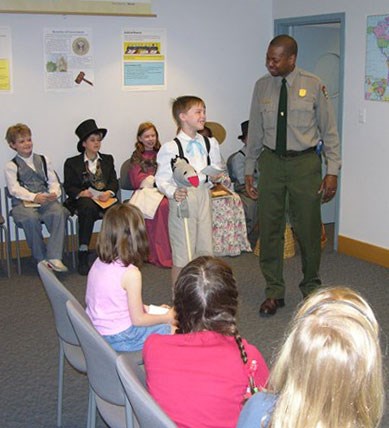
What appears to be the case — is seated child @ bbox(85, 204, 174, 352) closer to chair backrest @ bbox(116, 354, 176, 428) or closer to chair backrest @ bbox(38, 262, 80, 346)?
chair backrest @ bbox(38, 262, 80, 346)

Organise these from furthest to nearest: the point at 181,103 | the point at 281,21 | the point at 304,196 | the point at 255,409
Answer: the point at 281,21
the point at 304,196
the point at 181,103
the point at 255,409

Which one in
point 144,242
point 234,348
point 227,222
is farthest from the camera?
point 227,222

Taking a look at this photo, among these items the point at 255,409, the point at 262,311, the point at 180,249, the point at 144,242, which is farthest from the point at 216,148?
the point at 255,409

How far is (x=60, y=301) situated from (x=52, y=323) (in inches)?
71.4

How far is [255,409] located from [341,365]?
1.03 ft

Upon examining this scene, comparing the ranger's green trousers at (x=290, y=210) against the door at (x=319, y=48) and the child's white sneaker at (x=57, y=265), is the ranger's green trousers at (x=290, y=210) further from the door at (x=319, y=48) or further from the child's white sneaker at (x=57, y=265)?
the door at (x=319, y=48)

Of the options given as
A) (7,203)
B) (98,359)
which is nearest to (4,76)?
(7,203)

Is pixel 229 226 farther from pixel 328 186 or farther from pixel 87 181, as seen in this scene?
pixel 328 186

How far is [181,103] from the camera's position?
3.95 metres

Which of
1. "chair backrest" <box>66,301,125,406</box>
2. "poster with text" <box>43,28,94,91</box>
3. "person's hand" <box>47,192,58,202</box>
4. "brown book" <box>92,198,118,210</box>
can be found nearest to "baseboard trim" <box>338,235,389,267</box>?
"brown book" <box>92,198,118,210</box>

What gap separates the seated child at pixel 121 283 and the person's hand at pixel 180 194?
3.59ft

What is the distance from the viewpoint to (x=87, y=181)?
5.74 meters

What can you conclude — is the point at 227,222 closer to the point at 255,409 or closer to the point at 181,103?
the point at 181,103

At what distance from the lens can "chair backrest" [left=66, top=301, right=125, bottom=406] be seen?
2090 millimetres
